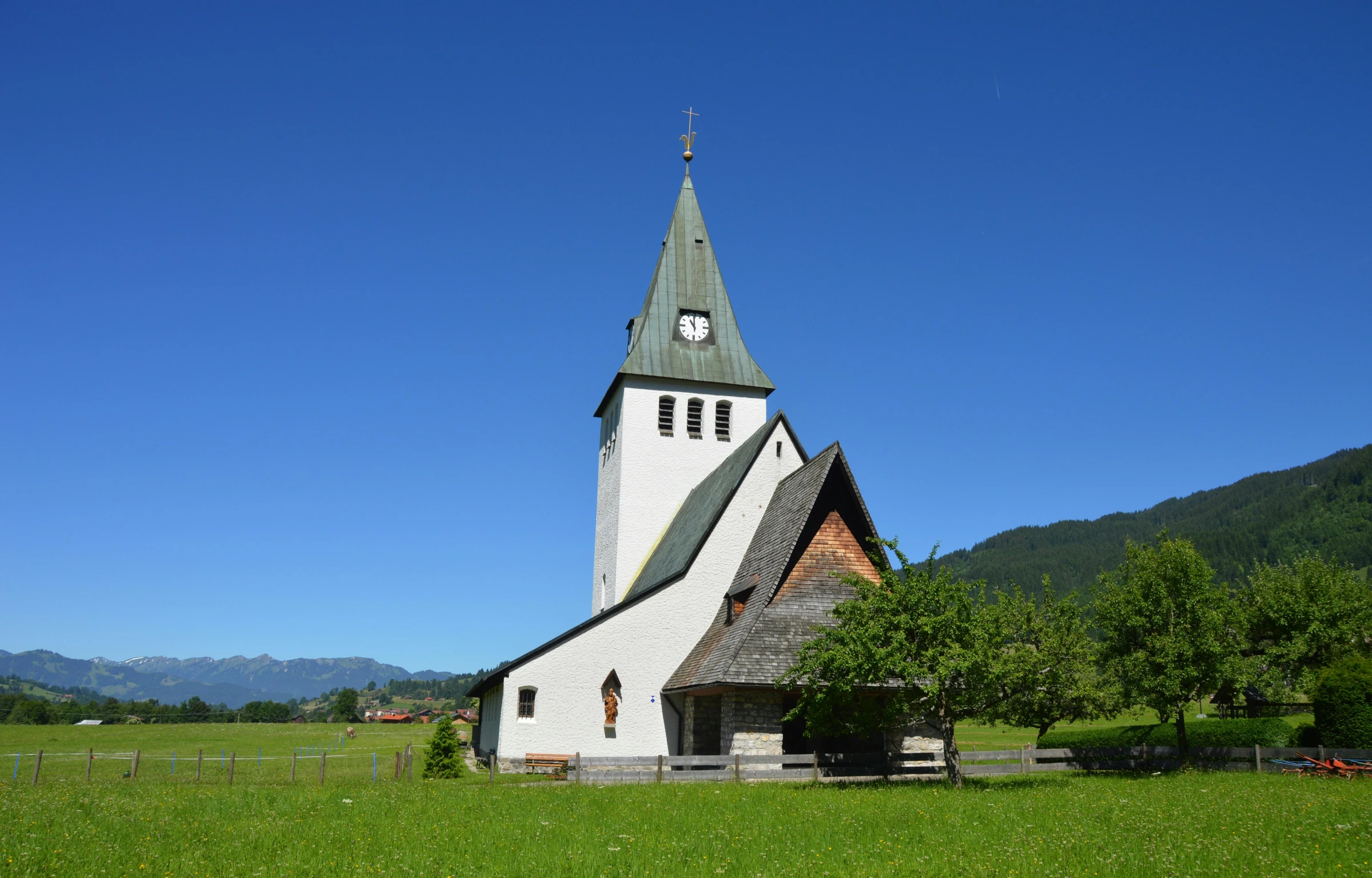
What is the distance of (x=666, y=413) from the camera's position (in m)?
36.7

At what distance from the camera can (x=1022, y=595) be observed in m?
35.1

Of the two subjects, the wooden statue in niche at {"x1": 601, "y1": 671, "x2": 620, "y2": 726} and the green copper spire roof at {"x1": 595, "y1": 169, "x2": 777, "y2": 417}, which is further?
the green copper spire roof at {"x1": 595, "y1": 169, "x2": 777, "y2": 417}

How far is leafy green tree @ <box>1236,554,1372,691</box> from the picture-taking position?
31.2 m

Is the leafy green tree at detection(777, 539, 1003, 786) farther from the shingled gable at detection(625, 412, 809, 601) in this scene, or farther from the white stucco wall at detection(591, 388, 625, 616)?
the white stucco wall at detection(591, 388, 625, 616)

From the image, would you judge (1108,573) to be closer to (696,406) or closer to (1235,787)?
(1235,787)

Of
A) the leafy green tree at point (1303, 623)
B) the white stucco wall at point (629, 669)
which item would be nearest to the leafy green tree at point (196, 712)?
the white stucco wall at point (629, 669)

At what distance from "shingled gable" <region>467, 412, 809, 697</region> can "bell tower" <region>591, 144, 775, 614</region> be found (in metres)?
1.10

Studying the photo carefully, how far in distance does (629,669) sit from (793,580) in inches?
226

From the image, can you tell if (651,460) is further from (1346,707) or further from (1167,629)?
(1346,707)

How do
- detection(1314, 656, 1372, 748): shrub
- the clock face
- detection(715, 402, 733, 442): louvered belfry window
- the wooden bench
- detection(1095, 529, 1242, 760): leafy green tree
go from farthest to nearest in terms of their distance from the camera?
1. the clock face
2. detection(715, 402, 733, 442): louvered belfry window
3. the wooden bench
4. detection(1095, 529, 1242, 760): leafy green tree
5. detection(1314, 656, 1372, 748): shrub

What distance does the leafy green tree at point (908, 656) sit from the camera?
18.4 m

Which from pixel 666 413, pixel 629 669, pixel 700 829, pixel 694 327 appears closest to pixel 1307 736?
pixel 629 669

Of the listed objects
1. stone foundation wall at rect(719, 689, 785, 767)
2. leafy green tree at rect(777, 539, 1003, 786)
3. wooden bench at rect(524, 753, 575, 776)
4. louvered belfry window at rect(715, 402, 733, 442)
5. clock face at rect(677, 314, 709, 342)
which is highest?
clock face at rect(677, 314, 709, 342)

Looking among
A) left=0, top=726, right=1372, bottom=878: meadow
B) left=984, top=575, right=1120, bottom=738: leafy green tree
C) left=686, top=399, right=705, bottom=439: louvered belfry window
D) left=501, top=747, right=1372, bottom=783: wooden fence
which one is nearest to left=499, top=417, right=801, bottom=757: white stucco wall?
left=501, top=747, right=1372, bottom=783: wooden fence
